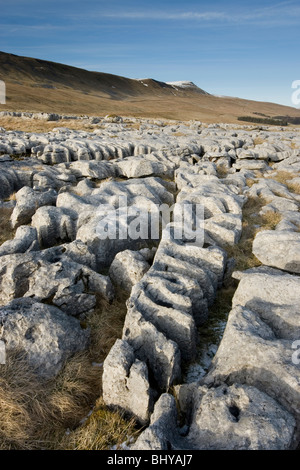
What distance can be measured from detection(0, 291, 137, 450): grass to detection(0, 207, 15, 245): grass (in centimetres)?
808

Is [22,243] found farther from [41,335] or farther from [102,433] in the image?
[102,433]

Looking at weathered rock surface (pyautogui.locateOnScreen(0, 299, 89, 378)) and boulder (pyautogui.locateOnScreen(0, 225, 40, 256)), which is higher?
boulder (pyautogui.locateOnScreen(0, 225, 40, 256))

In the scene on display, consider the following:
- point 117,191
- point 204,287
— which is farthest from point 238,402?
point 117,191

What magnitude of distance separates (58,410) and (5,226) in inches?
419

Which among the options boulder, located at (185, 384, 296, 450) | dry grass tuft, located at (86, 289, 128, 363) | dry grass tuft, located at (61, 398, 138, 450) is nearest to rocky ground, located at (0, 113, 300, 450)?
boulder, located at (185, 384, 296, 450)

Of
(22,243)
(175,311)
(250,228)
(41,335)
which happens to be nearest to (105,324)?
(41,335)

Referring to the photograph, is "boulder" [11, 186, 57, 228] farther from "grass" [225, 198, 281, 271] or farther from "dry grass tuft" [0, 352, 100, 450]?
"grass" [225, 198, 281, 271]

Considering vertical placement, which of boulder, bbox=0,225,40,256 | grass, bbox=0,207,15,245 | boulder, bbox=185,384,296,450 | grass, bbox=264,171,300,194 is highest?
grass, bbox=264,171,300,194

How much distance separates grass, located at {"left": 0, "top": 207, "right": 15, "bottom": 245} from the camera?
1347cm

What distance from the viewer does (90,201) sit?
14.8m

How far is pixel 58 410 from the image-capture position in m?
6.02

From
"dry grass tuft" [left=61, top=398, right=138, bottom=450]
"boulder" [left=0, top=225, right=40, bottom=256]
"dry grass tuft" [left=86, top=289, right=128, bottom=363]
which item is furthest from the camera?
"boulder" [left=0, top=225, right=40, bottom=256]

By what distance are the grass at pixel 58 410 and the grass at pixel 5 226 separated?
8.08 m

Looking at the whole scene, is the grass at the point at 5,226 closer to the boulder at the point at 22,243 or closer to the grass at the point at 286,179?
the boulder at the point at 22,243
